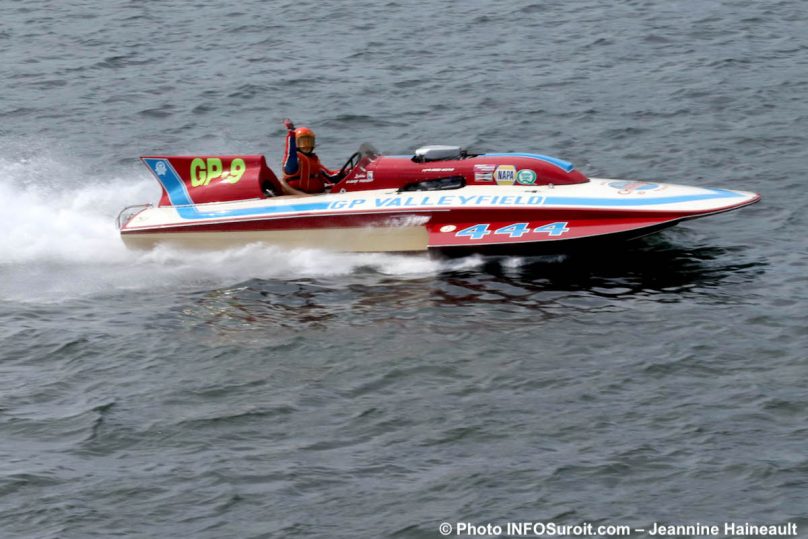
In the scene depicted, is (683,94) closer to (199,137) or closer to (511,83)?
(511,83)

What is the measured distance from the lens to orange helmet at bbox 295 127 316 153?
17516 millimetres

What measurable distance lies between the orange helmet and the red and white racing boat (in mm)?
647

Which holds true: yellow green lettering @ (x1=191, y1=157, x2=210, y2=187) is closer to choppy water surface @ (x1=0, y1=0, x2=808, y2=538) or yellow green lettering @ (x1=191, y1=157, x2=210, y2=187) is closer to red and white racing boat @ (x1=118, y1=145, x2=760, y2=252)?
red and white racing boat @ (x1=118, y1=145, x2=760, y2=252)

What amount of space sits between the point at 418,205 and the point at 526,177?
5.07 feet

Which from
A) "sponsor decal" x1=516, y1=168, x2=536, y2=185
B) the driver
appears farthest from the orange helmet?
"sponsor decal" x1=516, y1=168, x2=536, y2=185

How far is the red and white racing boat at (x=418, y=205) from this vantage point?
1631 cm

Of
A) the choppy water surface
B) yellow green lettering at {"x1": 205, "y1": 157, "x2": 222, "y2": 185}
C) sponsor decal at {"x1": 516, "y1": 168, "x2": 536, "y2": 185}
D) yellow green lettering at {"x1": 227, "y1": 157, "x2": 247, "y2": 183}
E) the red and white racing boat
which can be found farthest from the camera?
yellow green lettering at {"x1": 205, "y1": 157, "x2": 222, "y2": 185}

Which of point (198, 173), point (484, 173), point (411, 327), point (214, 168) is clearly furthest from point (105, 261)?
point (484, 173)

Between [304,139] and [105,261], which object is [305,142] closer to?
[304,139]

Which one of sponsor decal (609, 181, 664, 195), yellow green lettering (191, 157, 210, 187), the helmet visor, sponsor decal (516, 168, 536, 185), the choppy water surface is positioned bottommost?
the choppy water surface

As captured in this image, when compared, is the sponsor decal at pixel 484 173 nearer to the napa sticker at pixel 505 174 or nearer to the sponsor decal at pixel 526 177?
the napa sticker at pixel 505 174

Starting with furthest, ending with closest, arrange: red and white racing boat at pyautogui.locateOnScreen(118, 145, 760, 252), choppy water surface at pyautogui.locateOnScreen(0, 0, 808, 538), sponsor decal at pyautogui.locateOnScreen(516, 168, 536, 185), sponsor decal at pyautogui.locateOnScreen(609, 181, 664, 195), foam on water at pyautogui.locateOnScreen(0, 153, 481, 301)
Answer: sponsor decal at pyautogui.locateOnScreen(516, 168, 536, 185)
foam on water at pyautogui.locateOnScreen(0, 153, 481, 301)
sponsor decal at pyautogui.locateOnScreen(609, 181, 664, 195)
red and white racing boat at pyautogui.locateOnScreen(118, 145, 760, 252)
choppy water surface at pyautogui.locateOnScreen(0, 0, 808, 538)

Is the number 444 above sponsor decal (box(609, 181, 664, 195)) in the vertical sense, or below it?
below

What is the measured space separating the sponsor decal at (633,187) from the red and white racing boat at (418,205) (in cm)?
3
